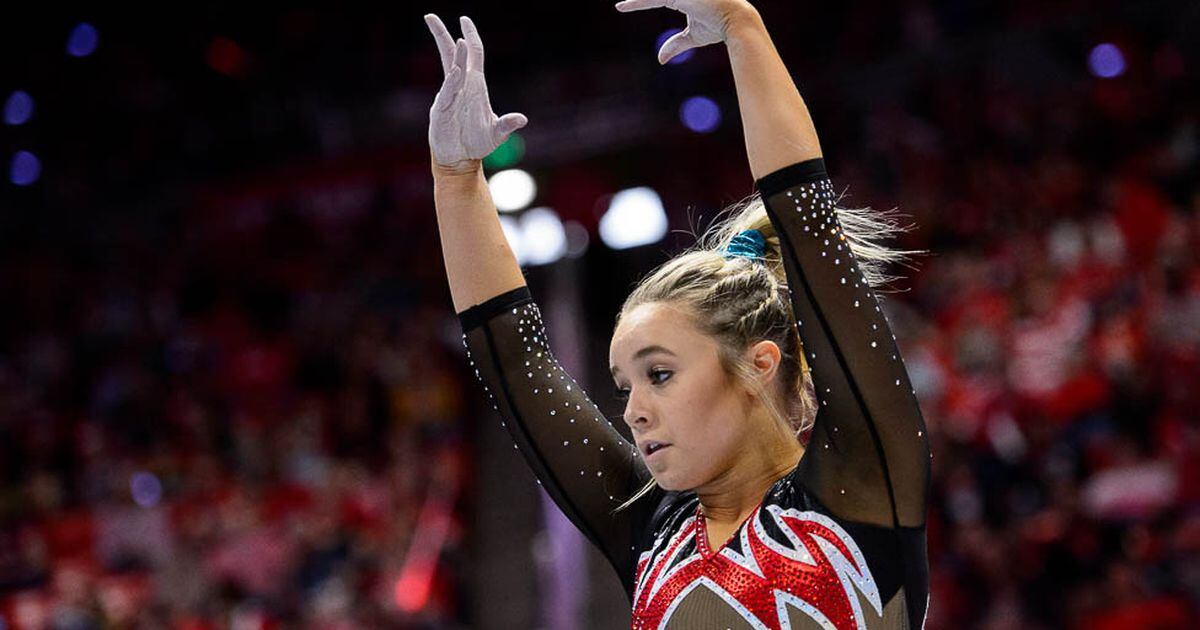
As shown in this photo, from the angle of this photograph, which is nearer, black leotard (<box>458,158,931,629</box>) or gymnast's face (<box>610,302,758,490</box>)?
black leotard (<box>458,158,931,629</box>)

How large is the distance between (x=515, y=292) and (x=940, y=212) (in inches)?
236

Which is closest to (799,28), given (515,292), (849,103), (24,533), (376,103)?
(849,103)

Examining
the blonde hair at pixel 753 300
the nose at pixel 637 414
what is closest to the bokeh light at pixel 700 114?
the blonde hair at pixel 753 300

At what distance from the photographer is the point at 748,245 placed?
1816 mm

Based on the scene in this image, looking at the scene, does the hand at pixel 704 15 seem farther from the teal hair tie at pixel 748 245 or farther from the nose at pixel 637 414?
the nose at pixel 637 414

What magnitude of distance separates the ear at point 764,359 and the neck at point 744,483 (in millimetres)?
88

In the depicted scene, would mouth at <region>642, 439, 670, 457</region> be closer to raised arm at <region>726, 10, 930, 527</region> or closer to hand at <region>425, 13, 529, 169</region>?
raised arm at <region>726, 10, 930, 527</region>

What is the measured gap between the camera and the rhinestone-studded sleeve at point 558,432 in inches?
73.3

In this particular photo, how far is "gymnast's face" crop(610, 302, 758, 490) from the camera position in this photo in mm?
1659

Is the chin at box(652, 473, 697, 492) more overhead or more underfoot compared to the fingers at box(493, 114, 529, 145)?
more underfoot

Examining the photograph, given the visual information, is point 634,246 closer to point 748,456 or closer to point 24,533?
point 24,533

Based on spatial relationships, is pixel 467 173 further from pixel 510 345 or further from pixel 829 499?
pixel 829 499

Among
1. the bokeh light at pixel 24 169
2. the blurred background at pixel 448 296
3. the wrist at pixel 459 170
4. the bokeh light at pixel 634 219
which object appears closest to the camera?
the wrist at pixel 459 170

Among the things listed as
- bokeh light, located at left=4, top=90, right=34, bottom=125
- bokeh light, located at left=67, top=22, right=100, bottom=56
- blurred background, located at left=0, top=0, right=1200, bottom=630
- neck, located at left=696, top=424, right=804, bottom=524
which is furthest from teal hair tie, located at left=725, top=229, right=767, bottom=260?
bokeh light, located at left=67, top=22, right=100, bottom=56
